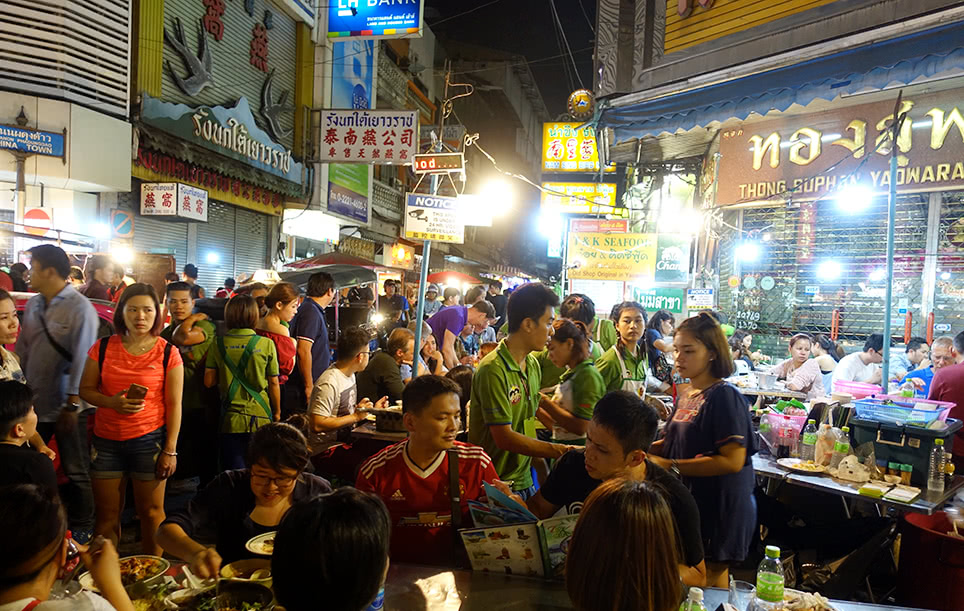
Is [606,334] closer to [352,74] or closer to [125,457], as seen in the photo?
[125,457]

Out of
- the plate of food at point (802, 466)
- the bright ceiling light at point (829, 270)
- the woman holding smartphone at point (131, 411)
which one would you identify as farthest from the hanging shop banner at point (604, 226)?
the woman holding smartphone at point (131, 411)

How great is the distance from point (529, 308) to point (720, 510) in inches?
66.8

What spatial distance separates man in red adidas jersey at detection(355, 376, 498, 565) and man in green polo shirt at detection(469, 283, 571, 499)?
53 cm

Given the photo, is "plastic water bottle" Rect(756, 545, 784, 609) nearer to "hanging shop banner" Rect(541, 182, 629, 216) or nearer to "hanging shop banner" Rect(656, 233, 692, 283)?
"hanging shop banner" Rect(656, 233, 692, 283)

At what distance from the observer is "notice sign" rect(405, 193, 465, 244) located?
766cm

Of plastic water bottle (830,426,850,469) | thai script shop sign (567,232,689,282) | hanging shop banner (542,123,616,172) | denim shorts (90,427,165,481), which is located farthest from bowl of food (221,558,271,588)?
hanging shop banner (542,123,616,172)

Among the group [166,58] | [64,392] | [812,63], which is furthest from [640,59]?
[166,58]

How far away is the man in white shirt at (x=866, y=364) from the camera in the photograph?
8.20 meters

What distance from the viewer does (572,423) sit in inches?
174

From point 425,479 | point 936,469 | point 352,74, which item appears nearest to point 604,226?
point 936,469

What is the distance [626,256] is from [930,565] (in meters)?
7.82

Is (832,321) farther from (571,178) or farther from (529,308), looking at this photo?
(571,178)

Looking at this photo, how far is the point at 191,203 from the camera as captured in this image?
41.3 feet

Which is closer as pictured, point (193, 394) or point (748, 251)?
point (193, 394)
